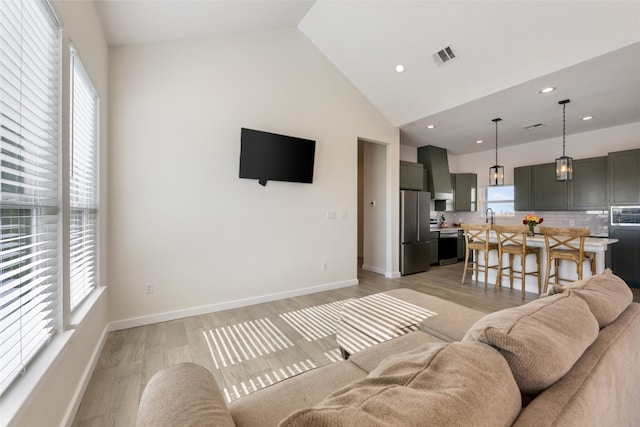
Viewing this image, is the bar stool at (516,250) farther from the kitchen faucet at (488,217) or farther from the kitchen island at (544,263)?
the kitchen faucet at (488,217)

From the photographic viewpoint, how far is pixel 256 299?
338 centimetres

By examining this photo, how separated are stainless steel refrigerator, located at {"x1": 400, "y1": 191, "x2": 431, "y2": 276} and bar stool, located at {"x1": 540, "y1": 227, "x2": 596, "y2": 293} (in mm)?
1936

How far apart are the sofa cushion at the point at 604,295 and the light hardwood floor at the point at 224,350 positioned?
1.71m

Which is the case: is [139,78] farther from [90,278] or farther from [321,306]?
[321,306]

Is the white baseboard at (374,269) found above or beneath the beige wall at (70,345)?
beneath

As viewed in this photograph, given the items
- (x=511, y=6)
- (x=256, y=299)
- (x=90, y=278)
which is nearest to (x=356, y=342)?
(x=256, y=299)

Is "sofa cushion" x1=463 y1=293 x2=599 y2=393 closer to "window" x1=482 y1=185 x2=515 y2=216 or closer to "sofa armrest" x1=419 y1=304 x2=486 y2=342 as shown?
"sofa armrest" x1=419 y1=304 x2=486 y2=342

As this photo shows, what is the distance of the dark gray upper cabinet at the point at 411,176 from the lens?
5109mm

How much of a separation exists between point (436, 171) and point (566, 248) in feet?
9.42

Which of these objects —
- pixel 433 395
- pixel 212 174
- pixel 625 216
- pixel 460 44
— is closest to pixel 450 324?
pixel 433 395

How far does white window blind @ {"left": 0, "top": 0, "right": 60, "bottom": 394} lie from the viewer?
3.46ft

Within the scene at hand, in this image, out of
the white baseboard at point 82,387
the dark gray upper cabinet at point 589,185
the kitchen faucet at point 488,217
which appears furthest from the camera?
the kitchen faucet at point 488,217

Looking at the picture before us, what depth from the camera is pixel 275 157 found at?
3430 mm

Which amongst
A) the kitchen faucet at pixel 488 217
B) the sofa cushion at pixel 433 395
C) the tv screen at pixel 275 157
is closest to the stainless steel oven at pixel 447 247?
the kitchen faucet at pixel 488 217
